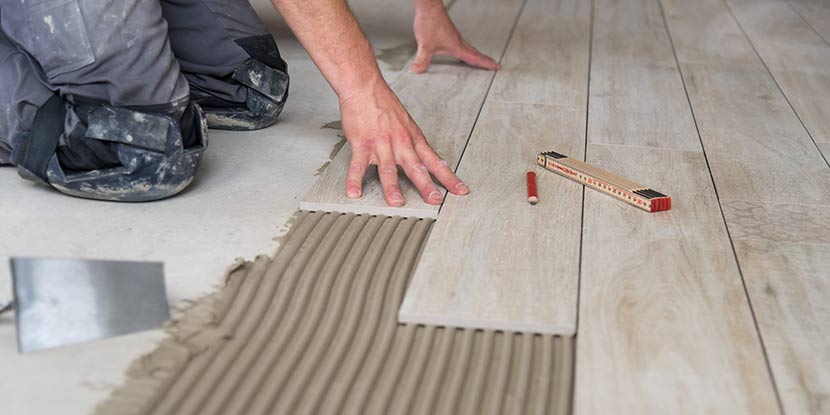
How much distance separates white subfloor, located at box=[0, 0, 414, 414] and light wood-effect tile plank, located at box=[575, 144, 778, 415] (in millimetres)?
626

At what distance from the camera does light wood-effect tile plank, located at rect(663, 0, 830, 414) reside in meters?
1.34

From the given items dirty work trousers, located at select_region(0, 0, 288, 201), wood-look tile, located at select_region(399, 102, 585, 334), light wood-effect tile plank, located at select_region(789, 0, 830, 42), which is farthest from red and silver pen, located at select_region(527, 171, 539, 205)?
light wood-effect tile plank, located at select_region(789, 0, 830, 42)

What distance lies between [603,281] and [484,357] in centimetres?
32

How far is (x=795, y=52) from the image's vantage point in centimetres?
332

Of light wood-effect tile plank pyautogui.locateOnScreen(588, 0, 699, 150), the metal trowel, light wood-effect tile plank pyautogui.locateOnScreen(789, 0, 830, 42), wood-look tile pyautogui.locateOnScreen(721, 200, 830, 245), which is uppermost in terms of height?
the metal trowel

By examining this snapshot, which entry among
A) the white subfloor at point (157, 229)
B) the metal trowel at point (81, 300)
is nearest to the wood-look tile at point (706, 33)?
the white subfloor at point (157, 229)

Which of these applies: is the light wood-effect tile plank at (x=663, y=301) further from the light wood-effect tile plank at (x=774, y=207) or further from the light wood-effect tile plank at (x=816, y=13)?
the light wood-effect tile plank at (x=816, y=13)

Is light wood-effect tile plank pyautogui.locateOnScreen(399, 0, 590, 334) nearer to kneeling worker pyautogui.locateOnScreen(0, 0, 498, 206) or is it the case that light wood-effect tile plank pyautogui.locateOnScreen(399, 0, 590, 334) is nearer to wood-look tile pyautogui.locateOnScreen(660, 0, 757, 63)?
kneeling worker pyautogui.locateOnScreen(0, 0, 498, 206)

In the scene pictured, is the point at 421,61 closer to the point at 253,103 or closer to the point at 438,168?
the point at 253,103

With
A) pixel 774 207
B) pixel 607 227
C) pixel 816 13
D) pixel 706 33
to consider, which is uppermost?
pixel 607 227

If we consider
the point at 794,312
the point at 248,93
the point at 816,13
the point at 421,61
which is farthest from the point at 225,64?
the point at 816,13

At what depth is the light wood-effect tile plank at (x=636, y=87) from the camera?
2.34 metres

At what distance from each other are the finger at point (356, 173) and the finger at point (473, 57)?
1.20 meters

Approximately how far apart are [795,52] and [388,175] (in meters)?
2.17
